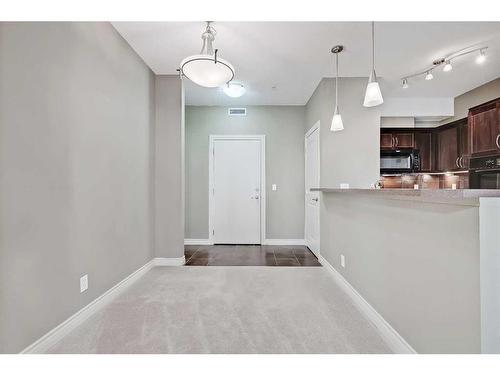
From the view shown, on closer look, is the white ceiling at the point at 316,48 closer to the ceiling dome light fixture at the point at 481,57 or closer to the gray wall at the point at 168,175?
the ceiling dome light fixture at the point at 481,57

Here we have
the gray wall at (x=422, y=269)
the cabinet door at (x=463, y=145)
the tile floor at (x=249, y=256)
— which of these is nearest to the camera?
the gray wall at (x=422, y=269)

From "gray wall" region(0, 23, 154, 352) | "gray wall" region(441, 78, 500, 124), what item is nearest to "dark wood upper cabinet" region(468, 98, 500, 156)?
"gray wall" region(441, 78, 500, 124)

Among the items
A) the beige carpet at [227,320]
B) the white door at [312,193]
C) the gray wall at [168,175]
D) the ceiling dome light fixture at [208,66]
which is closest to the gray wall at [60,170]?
the beige carpet at [227,320]

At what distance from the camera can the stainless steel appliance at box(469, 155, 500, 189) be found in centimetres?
322

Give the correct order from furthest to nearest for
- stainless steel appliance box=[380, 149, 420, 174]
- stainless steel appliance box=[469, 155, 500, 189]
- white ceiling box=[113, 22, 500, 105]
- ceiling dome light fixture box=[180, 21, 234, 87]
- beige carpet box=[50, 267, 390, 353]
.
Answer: stainless steel appliance box=[380, 149, 420, 174] → stainless steel appliance box=[469, 155, 500, 189] → white ceiling box=[113, 22, 500, 105] → ceiling dome light fixture box=[180, 21, 234, 87] → beige carpet box=[50, 267, 390, 353]

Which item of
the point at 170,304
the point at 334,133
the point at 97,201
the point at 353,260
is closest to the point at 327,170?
the point at 334,133

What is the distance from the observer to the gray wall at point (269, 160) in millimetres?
4750

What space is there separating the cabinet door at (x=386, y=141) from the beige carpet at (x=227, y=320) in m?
2.85

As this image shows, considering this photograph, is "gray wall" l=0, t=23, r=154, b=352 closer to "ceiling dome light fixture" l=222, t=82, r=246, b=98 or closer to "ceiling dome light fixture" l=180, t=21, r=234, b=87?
"ceiling dome light fixture" l=180, t=21, r=234, b=87

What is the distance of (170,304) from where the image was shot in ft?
A: 7.46

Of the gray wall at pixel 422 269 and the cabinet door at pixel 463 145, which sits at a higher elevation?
the cabinet door at pixel 463 145

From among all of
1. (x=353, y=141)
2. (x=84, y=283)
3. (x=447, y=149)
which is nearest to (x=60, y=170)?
(x=84, y=283)

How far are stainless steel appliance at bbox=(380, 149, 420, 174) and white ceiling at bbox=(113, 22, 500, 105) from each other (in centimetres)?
112
